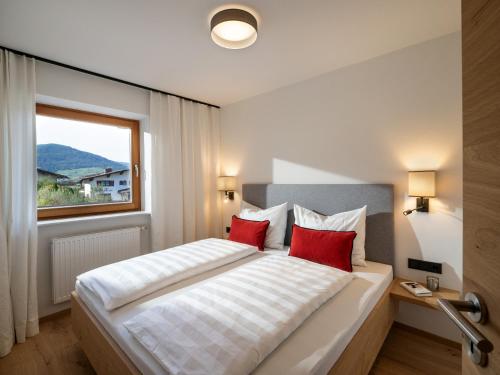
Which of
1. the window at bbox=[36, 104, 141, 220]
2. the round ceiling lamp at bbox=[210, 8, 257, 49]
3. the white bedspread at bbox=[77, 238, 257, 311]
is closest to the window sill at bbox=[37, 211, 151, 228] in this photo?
the window at bbox=[36, 104, 141, 220]

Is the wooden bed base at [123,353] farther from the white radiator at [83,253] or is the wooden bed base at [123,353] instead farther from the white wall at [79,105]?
the white wall at [79,105]

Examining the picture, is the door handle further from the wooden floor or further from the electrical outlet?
the electrical outlet

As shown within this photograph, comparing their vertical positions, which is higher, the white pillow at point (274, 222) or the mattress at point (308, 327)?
the white pillow at point (274, 222)

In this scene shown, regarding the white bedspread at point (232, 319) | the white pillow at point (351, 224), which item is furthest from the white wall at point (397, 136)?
the white bedspread at point (232, 319)

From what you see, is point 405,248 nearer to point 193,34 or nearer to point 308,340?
point 308,340

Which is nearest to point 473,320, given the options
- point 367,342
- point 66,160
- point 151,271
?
point 367,342

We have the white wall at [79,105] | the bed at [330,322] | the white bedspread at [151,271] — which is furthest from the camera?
the white wall at [79,105]

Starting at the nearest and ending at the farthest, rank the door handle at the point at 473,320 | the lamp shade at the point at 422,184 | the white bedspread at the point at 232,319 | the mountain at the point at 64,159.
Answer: the door handle at the point at 473,320 < the white bedspread at the point at 232,319 < the lamp shade at the point at 422,184 < the mountain at the point at 64,159

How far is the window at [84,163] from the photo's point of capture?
2.48 metres

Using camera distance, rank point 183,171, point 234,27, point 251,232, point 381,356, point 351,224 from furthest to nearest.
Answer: point 183,171 → point 251,232 → point 351,224 → point 381,356 → point 234,27

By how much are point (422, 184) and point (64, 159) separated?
350cm

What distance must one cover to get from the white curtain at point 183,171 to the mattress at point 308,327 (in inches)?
53.5

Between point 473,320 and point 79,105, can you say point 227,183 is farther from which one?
point 473,320

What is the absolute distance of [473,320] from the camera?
550 millimetres
